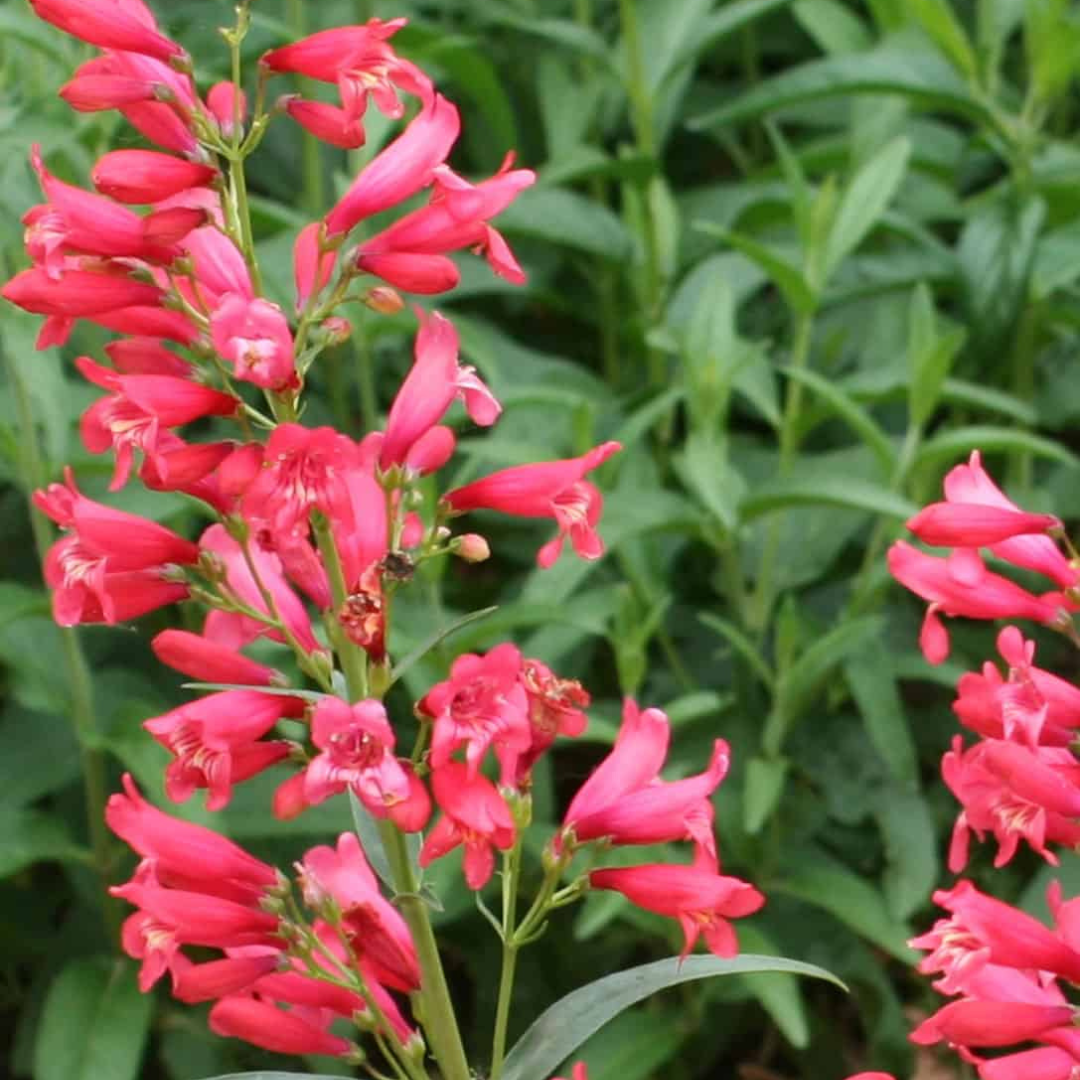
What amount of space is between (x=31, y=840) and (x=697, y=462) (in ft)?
4.29

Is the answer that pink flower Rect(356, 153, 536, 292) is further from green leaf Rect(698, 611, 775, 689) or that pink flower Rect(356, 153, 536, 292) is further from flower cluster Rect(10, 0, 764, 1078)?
green leaf Rect(698, 611, 775, 689)

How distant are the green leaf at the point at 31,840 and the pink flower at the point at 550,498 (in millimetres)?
1643

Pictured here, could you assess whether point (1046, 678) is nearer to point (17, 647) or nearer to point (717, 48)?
point (17, 647)

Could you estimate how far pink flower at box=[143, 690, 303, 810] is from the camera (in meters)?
1.67

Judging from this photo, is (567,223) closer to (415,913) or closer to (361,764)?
(415,913)

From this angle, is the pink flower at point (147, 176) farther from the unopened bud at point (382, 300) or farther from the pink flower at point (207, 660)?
the pink flower at point (207, 660)

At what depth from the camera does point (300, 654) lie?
1738 millimetres

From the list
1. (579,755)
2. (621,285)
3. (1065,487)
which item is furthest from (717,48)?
(579,755)

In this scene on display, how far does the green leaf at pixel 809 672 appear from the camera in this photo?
3.30 m

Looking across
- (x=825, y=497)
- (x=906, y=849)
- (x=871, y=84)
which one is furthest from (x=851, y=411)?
(x=871, y=84)

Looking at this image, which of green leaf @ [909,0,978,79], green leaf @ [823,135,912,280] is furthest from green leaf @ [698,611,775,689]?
green leaf @ [909,0,978,79]

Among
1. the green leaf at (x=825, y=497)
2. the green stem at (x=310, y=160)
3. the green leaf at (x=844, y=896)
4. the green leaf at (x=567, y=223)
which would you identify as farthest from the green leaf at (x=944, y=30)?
the green leaf at (x=844, y=896)

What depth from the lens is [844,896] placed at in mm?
3400

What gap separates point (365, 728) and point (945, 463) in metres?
2.46
